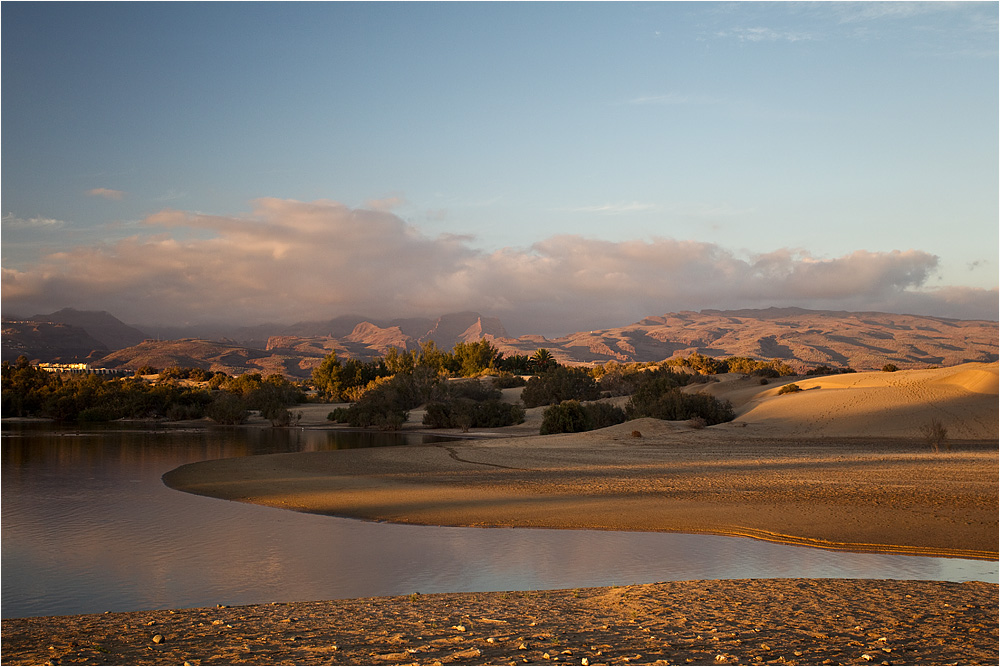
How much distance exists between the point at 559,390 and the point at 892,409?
24742 mm

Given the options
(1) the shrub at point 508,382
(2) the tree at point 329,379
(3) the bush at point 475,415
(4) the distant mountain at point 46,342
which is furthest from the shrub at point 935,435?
(4) the distant mountain at point 46,342

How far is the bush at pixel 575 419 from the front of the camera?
38.1m

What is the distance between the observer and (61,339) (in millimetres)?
142625

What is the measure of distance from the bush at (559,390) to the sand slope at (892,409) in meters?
14.9

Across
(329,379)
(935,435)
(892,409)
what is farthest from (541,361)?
(935,435)

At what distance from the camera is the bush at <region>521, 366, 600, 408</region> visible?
183 ft

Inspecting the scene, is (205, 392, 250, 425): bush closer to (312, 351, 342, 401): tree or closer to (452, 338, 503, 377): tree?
(312, 351, 342, 401): tree

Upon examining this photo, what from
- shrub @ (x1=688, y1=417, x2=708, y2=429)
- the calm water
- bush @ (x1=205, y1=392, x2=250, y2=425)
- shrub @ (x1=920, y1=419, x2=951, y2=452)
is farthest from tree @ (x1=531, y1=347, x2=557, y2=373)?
the calm water

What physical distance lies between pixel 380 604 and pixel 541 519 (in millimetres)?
6351

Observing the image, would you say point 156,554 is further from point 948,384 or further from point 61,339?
point 61,339

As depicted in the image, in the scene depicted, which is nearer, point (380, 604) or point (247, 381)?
point (380, 604)

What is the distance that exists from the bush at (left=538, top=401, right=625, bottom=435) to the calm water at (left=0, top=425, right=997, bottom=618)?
75.1ft

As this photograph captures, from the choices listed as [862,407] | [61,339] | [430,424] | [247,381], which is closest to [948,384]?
[862,407]

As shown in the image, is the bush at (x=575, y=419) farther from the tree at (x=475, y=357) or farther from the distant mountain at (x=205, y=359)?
the distant mountain at (x=205, y=359)
